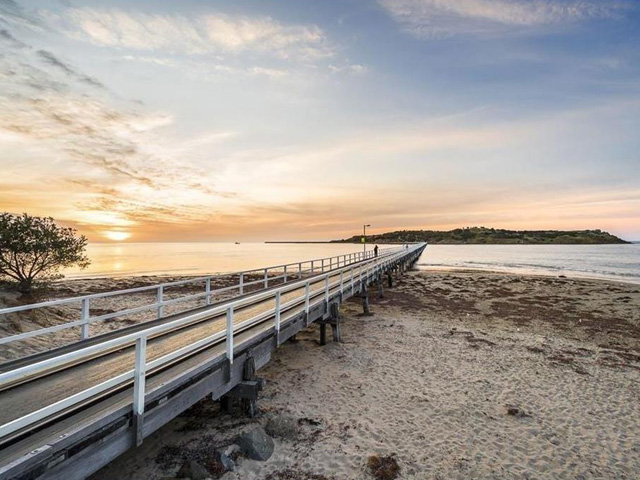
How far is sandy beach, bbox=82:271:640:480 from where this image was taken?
6.14 m

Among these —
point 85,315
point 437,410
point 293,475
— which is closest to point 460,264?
point 437,410

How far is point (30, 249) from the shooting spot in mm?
18828

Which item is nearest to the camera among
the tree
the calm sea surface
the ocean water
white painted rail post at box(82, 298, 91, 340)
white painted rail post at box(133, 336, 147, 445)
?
white painted rail post at box(133, 336, 147, 445)

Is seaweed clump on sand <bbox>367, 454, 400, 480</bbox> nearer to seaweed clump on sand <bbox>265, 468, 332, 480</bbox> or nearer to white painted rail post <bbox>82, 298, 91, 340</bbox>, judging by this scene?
seaweed clump on sand <bbox>265, 468, 332, 480</bbox>

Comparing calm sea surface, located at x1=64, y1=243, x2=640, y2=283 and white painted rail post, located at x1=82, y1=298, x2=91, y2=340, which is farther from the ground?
white painted rail post, located at x1=82, y1=298, x2=91, y2=340

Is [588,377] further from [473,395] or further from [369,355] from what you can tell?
[369,355]

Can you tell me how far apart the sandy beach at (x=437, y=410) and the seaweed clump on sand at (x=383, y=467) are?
12cm

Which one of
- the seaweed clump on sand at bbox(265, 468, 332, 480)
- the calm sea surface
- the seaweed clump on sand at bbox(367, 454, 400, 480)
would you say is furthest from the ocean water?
the seaweed clump on sand at bbox(265, 468, 332, 480)

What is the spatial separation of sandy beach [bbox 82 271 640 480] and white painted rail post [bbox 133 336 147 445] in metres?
1.87

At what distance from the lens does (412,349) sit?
12562mm

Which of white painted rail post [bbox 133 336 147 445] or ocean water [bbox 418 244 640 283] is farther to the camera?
ocean water [bbox 418 244 640 283]

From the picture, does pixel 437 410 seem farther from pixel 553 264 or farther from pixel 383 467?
pixel 553 264

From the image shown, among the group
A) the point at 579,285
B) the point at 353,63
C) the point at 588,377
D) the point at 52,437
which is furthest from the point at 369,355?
the point at 579,285

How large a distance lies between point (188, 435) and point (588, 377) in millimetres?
11118
